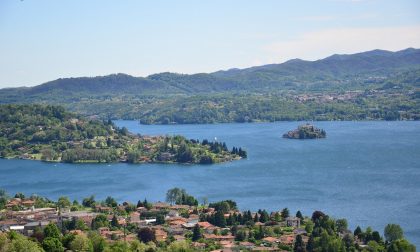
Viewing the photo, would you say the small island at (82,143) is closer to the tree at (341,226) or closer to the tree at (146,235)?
the tree at (341,226)

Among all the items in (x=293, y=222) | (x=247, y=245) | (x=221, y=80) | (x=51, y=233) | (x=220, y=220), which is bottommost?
(x=247, y=245)

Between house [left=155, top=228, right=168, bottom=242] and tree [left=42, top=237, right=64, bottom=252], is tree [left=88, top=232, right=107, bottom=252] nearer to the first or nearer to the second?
tree [left=42, top=237, right=64, bottom=252]

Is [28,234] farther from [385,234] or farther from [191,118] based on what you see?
[191,118]

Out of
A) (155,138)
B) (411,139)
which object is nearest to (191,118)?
Result: (155,138)

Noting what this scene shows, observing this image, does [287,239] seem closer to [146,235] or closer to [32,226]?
[146,235]

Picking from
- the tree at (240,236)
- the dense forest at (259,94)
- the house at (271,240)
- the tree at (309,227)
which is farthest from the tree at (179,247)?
the dense forest at (259,94)

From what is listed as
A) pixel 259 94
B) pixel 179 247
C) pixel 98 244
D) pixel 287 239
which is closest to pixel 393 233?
pixel 287 239
